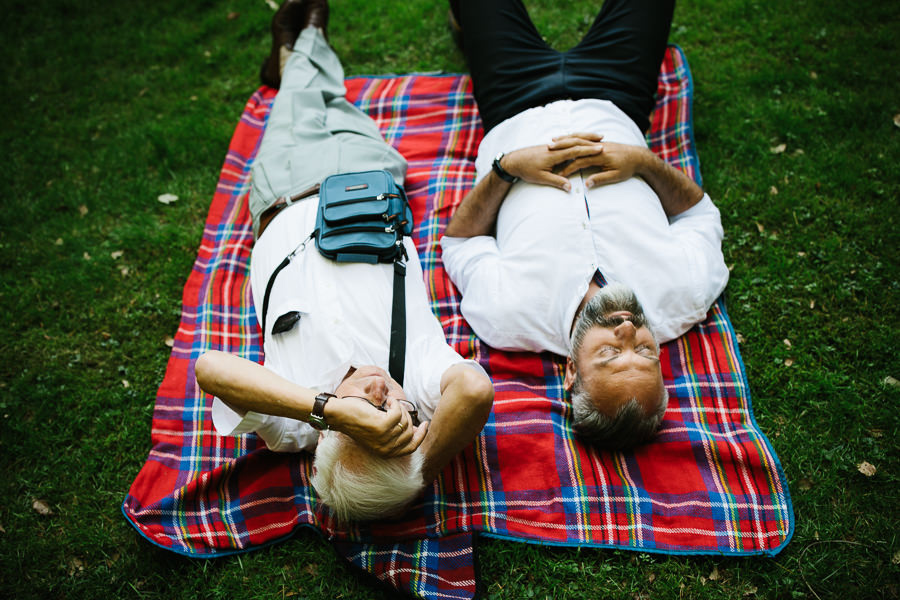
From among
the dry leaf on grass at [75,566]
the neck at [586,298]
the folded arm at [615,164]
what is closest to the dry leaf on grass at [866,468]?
the neck at [586,298]

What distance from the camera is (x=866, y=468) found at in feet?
10.7

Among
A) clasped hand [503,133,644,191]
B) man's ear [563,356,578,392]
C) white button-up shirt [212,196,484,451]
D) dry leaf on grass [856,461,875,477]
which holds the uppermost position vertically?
clasped hand [503,133,644,191]

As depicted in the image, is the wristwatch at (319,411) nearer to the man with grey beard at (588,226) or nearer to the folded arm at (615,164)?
the man with grey beard at (588,226)

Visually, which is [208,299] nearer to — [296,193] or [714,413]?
[296,193]

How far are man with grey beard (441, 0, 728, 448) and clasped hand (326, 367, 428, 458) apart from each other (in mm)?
1060

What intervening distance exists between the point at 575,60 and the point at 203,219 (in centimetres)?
347

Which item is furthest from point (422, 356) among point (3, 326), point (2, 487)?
point (3, 326)

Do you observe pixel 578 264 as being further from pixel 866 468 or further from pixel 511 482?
pixel 866 468

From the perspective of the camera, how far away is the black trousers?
420 centimetres

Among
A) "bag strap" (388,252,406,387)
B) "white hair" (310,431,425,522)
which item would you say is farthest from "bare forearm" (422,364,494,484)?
"bag strap" (388,252,406,387)

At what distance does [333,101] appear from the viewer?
4781mm

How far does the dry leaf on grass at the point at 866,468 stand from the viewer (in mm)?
3242

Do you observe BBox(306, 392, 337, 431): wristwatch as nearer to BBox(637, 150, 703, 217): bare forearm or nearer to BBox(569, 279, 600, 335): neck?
BBox(569, 279, 600, 335): neck

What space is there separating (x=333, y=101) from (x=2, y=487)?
12.2 feet
